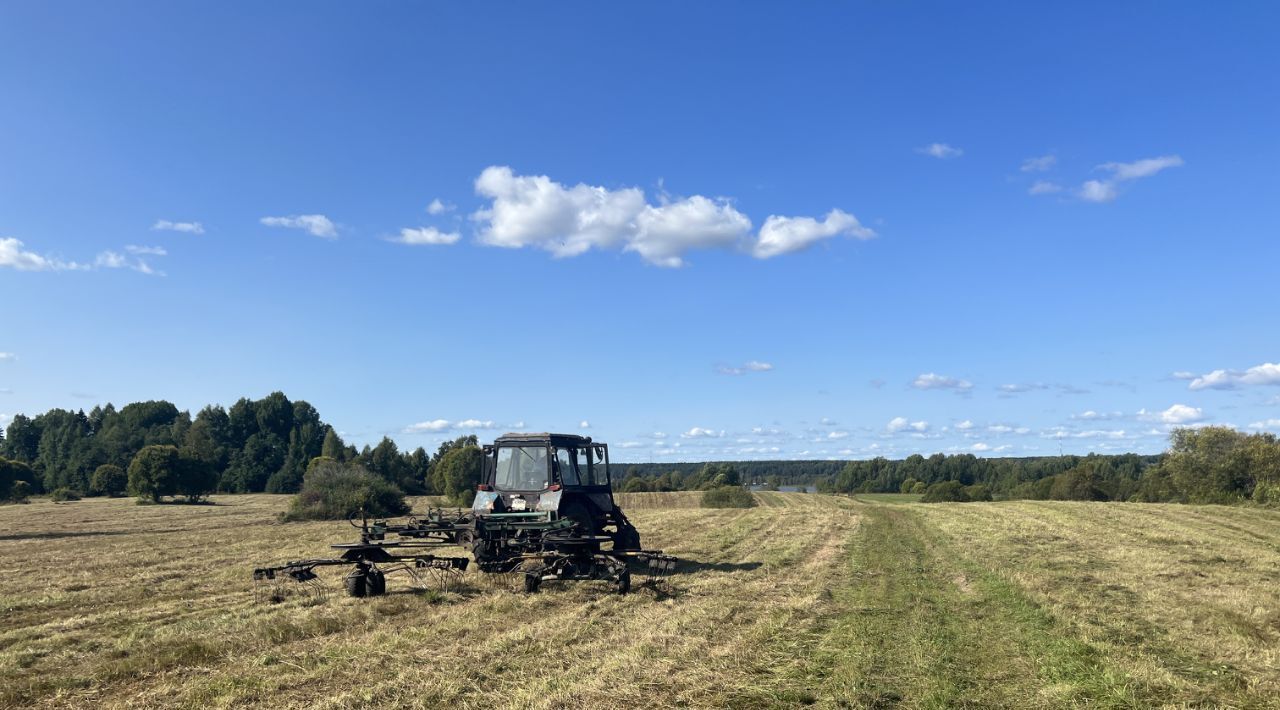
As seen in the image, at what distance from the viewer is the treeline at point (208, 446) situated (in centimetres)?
7656

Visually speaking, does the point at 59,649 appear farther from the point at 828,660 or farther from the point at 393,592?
the point at 828,660

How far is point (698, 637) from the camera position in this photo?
27.6ft

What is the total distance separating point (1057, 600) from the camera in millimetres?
11055

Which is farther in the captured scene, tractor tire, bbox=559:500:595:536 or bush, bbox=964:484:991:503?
bush, bbox=964:484:991:503

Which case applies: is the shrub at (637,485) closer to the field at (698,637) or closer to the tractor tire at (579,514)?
the field at (698,637)

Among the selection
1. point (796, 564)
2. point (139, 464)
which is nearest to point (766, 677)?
point (796, 564)

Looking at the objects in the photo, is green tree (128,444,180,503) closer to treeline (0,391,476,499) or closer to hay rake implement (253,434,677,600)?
treeline (0,391,476,499)

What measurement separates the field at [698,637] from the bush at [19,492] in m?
54.7

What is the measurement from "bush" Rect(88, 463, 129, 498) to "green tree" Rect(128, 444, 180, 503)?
15787 mm

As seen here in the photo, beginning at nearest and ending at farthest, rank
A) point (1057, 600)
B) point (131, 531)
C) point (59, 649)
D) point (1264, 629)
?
point (59, 649) → point (1264, 629) → point (1057, 600) → point (131, 531)

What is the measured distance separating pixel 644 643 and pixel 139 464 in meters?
64.4

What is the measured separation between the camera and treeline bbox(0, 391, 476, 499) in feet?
251

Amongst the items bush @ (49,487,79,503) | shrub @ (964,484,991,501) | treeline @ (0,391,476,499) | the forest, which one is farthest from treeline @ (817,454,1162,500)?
bush @ (49,487,79,503)

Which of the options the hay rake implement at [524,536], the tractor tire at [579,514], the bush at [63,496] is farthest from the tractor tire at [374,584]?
the bush at [63,496]
